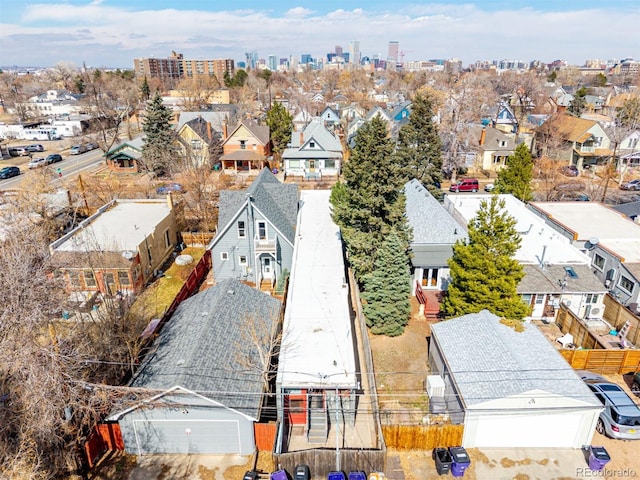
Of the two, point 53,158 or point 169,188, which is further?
point 53,158

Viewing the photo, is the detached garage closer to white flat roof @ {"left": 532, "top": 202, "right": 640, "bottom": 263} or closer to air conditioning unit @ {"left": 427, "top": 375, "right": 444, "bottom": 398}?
air conditioning unit @ {"left": 427, "top": 375, "right": 444, "bottom": 398}

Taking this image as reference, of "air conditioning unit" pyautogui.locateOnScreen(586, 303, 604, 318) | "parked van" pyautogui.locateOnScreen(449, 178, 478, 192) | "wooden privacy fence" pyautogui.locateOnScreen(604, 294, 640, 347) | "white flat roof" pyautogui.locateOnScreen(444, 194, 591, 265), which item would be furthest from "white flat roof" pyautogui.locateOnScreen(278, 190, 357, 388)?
"parked van" pyautogui.locateOnScreen(449, 178, 478, 192)

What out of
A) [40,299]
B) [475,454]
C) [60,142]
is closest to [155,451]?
[40,299]

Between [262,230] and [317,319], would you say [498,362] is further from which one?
[262,230]

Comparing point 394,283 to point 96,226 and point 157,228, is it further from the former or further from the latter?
point 96,226

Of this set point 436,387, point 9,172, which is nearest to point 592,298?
point 436,387

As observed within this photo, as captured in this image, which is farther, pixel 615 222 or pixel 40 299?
pixel 615 222
